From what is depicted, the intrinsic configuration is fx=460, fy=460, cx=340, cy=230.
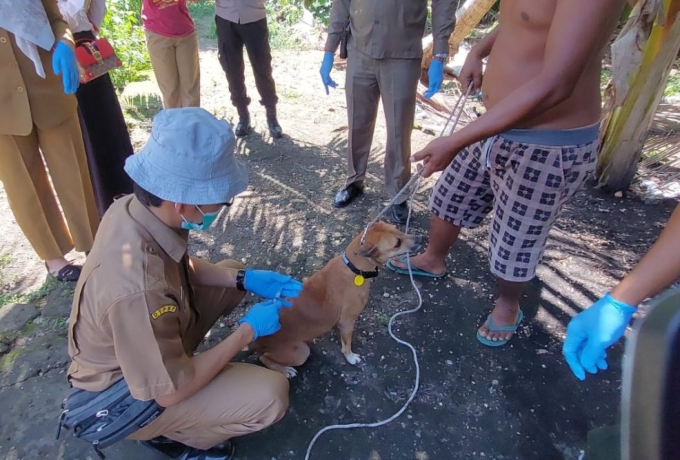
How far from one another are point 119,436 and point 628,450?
6.23 feet

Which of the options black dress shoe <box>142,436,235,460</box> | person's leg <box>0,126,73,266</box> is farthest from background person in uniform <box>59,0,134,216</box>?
black dress shoe <box>142,436,235,460</box>

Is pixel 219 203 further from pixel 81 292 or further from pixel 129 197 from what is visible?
pixel 81 292

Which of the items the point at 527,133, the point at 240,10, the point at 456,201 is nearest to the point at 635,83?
the point at 456,201

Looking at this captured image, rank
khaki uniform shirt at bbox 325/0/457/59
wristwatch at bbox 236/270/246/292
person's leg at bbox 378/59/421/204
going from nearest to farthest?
wristwatch at bbox 236/270/246/292
khaki uniform shirt at bbox 325/0/457/59
person's leg at bbox 378/59/421/204

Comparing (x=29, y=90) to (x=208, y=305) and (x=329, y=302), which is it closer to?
(x=208, y=305)

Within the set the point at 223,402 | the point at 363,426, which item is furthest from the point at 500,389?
the point at 223,402

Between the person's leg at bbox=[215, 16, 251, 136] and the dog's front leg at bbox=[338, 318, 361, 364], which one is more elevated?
the person's leg at bbox=[215, 16, 251, 136]

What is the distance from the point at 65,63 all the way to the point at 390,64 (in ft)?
7.57

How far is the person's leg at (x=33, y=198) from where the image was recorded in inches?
118

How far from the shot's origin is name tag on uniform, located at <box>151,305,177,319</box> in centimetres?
175

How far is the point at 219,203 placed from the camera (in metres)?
1.95

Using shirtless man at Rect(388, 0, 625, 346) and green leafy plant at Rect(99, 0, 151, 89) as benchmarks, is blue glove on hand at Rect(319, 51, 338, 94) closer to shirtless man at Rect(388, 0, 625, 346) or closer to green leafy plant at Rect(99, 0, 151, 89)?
shirtless man at Rect(388, 0, 625, 346)

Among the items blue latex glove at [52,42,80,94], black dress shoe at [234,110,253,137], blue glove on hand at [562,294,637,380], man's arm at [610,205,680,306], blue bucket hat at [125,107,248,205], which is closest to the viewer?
man's arm at [610,205,680,306]

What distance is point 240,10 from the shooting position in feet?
16.4
